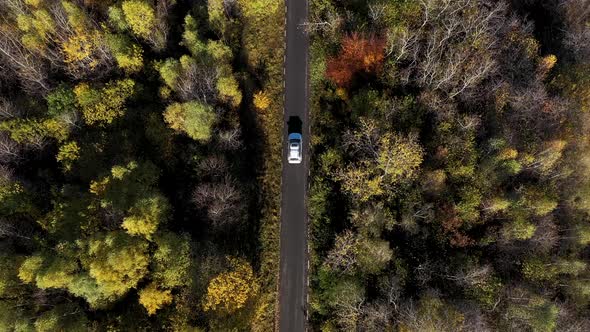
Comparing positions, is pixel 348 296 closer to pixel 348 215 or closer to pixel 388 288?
pixel 388 288

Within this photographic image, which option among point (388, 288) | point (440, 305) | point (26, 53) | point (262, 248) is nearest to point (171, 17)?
point (26, 53)

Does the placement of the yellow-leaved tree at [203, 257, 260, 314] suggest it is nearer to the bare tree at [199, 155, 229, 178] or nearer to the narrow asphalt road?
the narrow asphalt road

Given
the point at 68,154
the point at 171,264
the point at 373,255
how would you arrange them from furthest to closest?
the point at 68,154, the point at 373,255, the point at 171,264

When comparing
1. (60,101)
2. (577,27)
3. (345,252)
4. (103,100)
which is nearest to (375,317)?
(345,252)

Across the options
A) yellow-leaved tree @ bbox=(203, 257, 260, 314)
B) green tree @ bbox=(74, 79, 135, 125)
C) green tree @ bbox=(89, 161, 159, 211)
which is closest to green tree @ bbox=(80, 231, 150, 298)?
green tree @ bbox=(89, 161, 159, 211)

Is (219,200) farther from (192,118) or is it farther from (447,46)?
(447,46)
